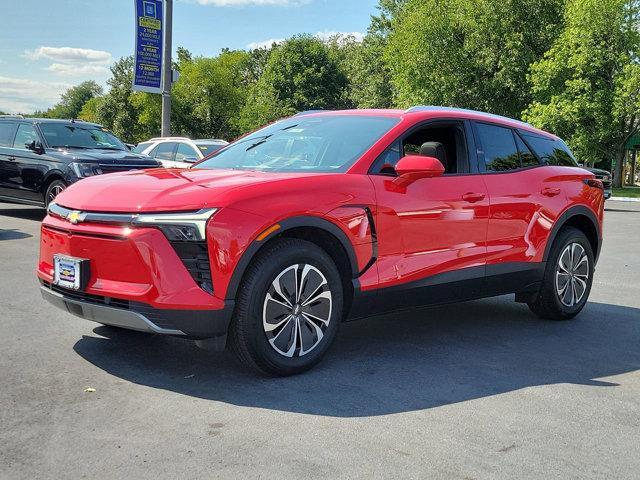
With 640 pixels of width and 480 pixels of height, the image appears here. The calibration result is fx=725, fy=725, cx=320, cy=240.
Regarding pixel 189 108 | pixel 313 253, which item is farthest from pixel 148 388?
pixel 189 108

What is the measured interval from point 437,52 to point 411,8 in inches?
357

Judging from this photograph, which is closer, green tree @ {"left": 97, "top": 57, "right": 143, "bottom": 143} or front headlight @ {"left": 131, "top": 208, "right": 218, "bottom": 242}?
front headlight @ {"left": 131, "top": 208, "right": 218, "bottom": 242}

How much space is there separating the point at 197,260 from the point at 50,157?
9.82 m

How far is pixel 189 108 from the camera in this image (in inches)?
2862

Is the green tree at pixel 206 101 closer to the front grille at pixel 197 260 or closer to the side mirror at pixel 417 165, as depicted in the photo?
the side mirror at pixel 417 165

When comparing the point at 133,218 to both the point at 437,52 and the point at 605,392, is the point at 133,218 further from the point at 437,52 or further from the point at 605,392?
the point at 437,52

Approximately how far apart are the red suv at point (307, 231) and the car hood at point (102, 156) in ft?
24.0

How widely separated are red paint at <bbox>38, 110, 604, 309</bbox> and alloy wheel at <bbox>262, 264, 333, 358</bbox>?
32 cm

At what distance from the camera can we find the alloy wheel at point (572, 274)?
20.7 ft

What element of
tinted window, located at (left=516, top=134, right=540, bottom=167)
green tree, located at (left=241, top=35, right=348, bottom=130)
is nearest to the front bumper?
tinted window, located at (left=516, top=134, right=540, bottom=167)

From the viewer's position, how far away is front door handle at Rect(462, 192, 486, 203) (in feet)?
17.3

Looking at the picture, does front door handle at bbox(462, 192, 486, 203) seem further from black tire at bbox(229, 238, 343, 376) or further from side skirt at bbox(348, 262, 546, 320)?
black tire at bbox(229, 238, 343, 376)

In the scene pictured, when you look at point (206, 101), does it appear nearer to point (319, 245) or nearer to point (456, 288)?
point (456, 288)

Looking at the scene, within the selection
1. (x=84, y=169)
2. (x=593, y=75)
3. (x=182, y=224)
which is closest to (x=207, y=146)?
(x=84, y=169)
